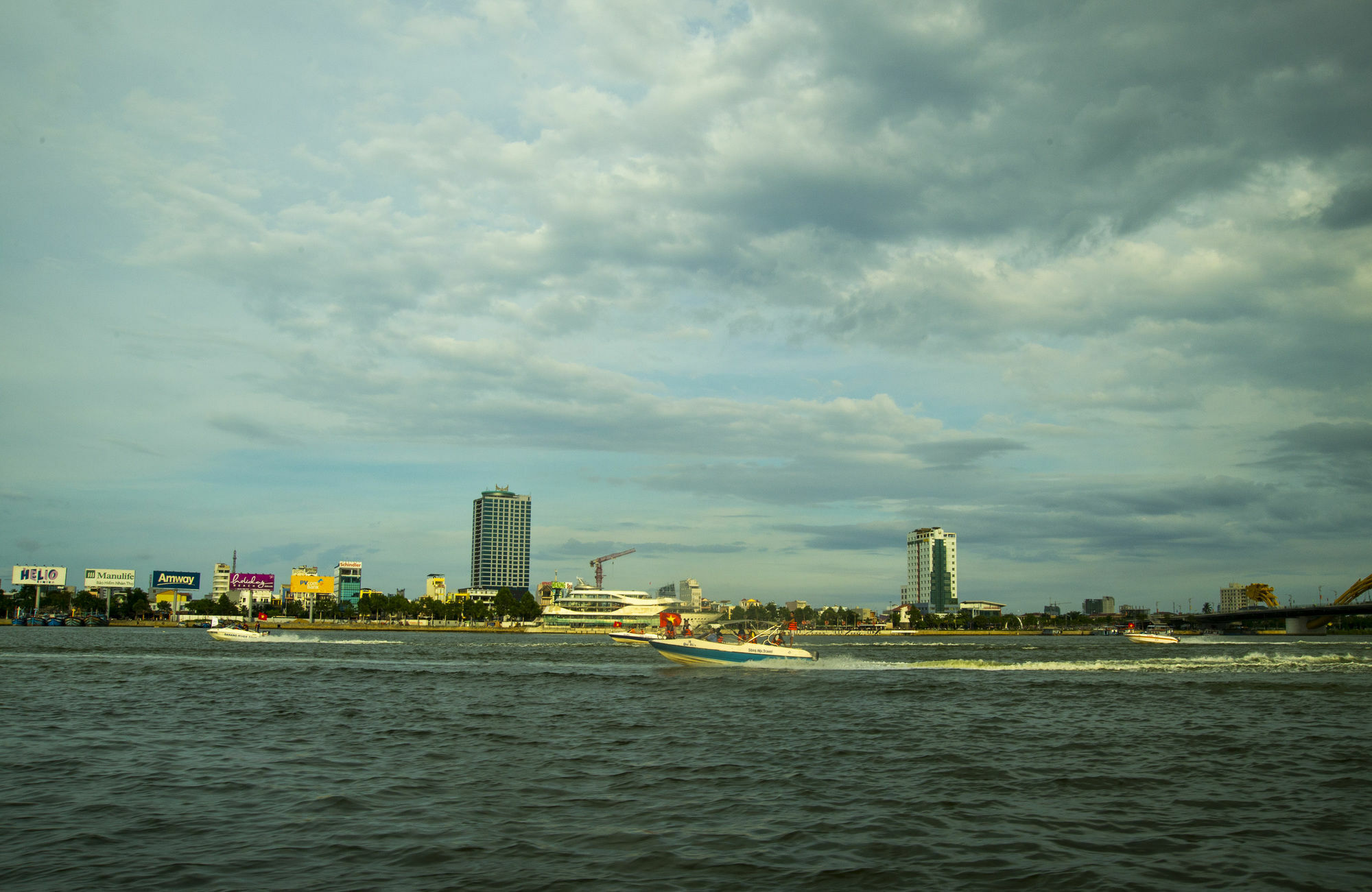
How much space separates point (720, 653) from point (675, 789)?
121 feet

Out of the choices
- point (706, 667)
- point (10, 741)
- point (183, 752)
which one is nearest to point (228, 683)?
point (10, 741)

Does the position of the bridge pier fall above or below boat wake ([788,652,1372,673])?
below

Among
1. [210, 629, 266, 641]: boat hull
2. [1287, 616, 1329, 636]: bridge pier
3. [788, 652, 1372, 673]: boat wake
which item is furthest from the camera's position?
[1287, 616, 1329, 636]: bridge pier

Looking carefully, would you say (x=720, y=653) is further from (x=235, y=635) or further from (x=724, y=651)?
(x=235, y=635)

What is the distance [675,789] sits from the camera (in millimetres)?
18516

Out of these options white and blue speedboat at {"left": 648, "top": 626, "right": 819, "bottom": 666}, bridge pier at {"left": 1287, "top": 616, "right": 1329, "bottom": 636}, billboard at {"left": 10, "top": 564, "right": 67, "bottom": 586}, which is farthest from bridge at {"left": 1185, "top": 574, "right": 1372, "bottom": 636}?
billboard at {"left": 10, "top": 564, "right": 67, "bottom": 586}

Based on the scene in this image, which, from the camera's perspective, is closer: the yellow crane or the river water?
the river water

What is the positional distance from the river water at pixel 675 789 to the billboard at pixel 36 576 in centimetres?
19570

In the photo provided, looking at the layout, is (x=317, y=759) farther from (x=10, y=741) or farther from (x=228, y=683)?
(x=228, y=683)

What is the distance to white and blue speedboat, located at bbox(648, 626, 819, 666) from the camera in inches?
2163

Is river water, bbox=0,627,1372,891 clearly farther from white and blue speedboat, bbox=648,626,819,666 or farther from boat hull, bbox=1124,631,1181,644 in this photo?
boat hull, bbox=1124,631,1181,644

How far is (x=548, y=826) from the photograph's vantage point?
15.1 meters

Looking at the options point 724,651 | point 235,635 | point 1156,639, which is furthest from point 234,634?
point 1156,639

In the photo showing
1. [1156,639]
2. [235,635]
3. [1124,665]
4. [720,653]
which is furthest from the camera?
[1156,639]
